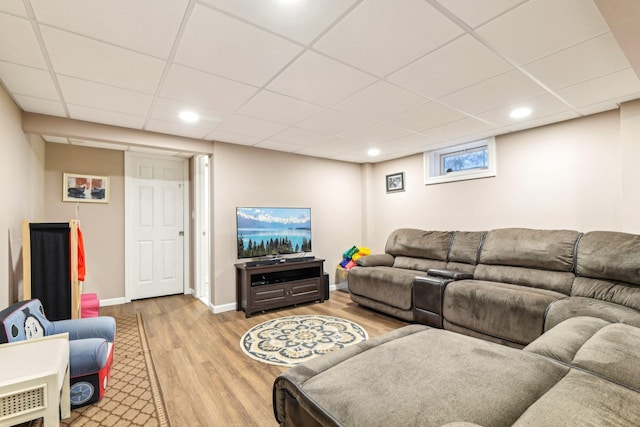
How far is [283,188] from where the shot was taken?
4.71m

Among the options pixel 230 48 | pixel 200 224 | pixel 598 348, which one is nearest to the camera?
pixel 598 348

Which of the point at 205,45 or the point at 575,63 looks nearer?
the point at 205,45

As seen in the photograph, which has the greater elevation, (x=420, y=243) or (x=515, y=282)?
(x=420, y=243)

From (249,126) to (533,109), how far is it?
9.74ft

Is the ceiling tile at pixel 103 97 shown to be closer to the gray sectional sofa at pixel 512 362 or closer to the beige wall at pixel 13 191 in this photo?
the beige wall at pixel 13 191

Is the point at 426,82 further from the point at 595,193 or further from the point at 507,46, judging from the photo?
the point at 595,193

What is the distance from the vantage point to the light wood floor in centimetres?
200

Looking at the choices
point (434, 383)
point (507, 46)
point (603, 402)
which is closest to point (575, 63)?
point (507, 46)

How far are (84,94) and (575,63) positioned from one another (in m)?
3.79

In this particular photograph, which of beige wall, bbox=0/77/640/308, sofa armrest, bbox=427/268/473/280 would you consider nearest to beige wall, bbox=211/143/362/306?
beige wall, bbox=0/77/640/308

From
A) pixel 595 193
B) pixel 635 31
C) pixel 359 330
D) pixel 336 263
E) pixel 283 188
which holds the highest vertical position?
pixel 635 31

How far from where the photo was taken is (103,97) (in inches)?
101

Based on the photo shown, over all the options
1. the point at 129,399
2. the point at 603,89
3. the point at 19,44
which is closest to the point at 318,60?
the point at 19,44

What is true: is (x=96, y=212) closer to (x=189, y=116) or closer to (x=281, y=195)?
(x=189, y=116)
